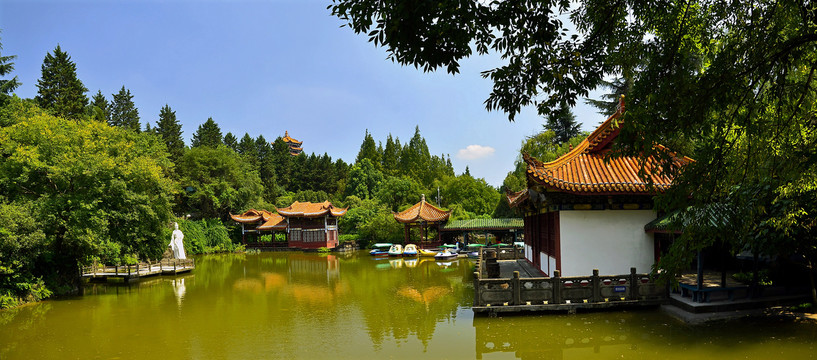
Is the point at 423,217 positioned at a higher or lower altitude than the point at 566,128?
lower

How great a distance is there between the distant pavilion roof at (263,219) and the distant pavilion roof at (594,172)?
92.1ft

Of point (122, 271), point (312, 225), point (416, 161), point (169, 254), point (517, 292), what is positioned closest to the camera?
point (517, 292)

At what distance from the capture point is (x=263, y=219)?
3603 centimetres

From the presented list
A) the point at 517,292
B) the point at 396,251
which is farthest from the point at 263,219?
the point at 517,292

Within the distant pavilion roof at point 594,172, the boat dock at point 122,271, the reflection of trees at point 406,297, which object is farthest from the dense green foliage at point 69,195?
the distant pavilion roof at point 594,172

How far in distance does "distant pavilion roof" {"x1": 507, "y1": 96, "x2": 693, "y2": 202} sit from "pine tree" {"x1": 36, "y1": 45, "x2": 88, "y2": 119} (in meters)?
28.8

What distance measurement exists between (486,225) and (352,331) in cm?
1815

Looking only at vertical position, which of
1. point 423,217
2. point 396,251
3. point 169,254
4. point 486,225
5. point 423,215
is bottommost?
point 396,251

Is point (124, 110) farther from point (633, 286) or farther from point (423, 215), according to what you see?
point (633, 286)

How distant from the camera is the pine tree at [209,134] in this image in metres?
52.1

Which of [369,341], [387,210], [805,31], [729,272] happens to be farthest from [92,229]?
[387,210]

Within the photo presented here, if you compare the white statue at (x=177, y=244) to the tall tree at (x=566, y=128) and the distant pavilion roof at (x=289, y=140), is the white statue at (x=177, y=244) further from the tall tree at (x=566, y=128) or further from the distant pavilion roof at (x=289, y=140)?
the distant pavilion roof at (x=289, y=140)

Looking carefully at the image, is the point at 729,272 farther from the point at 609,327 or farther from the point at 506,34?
the point at 506,34

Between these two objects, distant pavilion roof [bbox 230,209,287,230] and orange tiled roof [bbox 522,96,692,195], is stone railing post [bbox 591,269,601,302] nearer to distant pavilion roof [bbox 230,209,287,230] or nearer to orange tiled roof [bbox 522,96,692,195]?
orange tiled roof [bbox 522,96,692,195]
